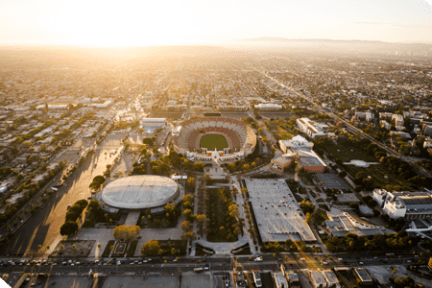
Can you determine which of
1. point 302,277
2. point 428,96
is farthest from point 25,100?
point 428,96

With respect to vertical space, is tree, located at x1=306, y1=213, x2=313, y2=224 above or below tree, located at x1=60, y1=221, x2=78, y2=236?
below

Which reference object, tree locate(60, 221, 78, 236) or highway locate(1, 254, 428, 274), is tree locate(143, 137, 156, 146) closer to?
tree locate(60, 221, 78, 236)

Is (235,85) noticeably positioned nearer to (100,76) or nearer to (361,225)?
(100,76)

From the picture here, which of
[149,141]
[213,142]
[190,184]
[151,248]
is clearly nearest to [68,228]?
[151,248]

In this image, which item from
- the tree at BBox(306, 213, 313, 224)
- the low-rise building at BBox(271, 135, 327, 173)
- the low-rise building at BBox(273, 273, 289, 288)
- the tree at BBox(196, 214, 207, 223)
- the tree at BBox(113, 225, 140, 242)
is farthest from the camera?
the low-rise building at BBox(271, 135, 327, 173)

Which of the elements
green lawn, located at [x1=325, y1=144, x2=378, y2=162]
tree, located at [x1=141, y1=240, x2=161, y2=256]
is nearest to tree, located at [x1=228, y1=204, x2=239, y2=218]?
tree, located at [x1=141, y1=240, x2=161, y2=256]

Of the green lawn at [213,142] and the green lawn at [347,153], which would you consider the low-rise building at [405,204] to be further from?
the green lawn at [213,142]
